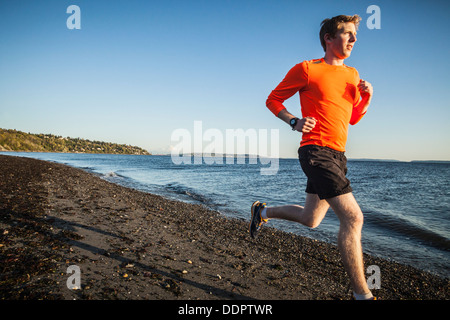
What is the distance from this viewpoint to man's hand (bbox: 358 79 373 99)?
2.58 meters

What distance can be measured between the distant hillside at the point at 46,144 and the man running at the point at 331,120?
5305 inches

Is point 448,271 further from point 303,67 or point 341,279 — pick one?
point 303,67

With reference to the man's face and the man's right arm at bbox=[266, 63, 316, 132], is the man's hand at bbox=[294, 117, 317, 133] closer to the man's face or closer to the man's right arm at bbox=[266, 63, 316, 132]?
the man's right arm at bbox=[266, 63, 316, 132]

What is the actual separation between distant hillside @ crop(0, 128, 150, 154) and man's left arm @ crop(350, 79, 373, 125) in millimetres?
135095

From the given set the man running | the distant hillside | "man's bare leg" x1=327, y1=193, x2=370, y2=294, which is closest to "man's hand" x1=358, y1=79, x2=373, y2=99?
the man running

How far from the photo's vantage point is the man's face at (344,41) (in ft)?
8.29

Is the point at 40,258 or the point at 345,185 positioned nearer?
the point at 345,185

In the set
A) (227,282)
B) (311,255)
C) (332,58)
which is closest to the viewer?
(332,58)

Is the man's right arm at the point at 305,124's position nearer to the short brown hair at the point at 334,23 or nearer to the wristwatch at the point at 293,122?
the wristwatch at the point at 293,122

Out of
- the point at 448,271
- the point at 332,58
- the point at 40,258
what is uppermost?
the point at 332,58

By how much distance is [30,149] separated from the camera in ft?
395
